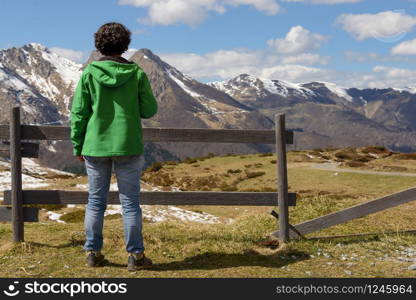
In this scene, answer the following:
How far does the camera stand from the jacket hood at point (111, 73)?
269 inches

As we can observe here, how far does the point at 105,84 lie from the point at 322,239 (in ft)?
18.7

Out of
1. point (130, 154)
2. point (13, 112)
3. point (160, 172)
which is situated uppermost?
point (13, 112)

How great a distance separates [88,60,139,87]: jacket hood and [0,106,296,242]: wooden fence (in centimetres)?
224

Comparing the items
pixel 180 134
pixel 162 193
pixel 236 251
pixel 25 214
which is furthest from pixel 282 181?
pixel 25 214

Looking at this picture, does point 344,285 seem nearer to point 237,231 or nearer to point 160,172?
point 237,231

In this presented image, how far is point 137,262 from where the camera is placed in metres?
7.41

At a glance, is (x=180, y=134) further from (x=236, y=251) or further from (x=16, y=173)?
(x=16, y=173)

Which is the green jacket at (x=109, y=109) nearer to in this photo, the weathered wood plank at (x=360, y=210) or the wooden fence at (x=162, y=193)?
the wooden fence at (x=162, y=193)

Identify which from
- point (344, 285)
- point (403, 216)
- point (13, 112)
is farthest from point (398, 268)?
point (13, 112)

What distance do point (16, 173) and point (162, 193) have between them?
3023mm

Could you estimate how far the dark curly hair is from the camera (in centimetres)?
690

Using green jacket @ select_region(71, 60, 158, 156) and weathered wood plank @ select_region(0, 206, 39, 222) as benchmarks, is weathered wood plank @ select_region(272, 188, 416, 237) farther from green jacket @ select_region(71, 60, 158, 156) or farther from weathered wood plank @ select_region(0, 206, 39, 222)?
weathered wood plank @ select_region(0, 206, 39, 222)

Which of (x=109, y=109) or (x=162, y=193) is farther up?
(x=109, y=109)

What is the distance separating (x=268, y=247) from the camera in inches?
356
